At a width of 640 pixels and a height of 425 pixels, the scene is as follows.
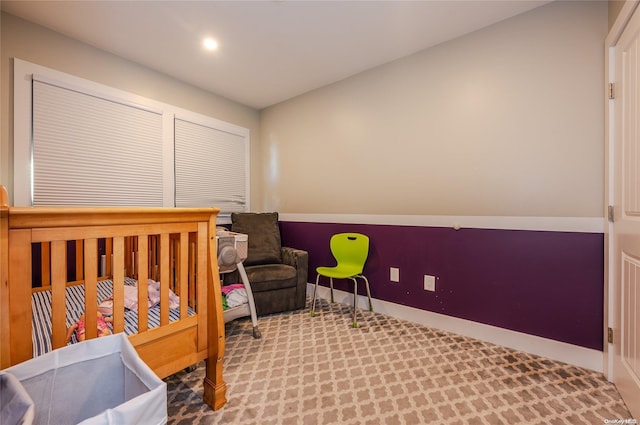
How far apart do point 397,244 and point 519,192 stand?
1047 mm

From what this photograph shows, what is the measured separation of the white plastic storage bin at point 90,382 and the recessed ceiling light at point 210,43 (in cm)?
232

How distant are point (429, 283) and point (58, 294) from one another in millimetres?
2412

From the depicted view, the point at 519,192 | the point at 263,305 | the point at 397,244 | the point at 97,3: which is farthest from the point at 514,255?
the point at 97,3

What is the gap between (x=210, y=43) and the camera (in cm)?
230

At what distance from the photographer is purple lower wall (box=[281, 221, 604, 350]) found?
1745mm

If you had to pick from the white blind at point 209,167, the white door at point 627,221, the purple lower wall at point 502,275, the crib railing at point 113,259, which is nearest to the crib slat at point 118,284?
the crib railing at point 113,259

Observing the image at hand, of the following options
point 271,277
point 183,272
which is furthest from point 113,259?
point 271,277

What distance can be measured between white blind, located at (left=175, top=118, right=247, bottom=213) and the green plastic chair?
4.97 ft

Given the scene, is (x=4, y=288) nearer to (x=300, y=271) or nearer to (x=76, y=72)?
(x=300, y=271)

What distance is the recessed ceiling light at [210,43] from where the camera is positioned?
2.26m

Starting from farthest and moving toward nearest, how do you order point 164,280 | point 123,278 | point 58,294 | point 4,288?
1. point 164,280
2. point 123,278
3. point 58,294
4. point 4,288

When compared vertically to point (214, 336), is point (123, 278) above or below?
above

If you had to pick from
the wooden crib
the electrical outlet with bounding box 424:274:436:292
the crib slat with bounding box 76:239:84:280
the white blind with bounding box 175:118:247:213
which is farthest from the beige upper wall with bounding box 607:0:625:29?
the crib slat with bounding box 76:239:84:280

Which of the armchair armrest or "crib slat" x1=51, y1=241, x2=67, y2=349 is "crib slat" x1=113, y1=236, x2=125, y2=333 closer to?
"crib slat" x1=51, y1=241, x2=67, y2=349
